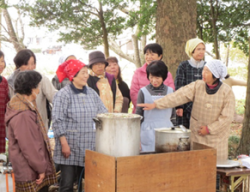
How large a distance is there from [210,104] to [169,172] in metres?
1.16

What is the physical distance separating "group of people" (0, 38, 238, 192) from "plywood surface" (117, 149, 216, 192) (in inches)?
28.1

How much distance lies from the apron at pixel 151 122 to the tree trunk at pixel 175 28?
100 inches

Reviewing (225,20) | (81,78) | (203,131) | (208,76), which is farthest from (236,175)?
(225,20)

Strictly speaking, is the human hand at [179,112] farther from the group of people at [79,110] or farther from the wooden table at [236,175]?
the wooden table at [236,175]

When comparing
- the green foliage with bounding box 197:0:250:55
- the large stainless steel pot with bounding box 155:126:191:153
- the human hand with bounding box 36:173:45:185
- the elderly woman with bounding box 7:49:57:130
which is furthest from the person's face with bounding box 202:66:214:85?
the green foliage with bounding box 197:0:250:55

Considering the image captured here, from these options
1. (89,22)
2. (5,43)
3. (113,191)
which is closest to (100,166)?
(113,191)

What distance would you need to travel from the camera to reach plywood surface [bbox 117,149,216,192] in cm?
314

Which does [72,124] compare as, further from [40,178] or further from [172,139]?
[172,139]

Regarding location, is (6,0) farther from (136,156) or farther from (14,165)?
(136,156)

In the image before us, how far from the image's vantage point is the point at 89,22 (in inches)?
393

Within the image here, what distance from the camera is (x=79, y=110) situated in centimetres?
385

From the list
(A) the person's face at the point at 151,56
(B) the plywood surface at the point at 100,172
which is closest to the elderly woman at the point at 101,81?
(A) the person's face at the point at 151,56

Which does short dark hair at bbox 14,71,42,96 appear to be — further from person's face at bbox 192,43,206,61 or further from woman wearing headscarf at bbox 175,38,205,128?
person's face at bbox 192,43,206,61

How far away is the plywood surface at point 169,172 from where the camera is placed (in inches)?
124
